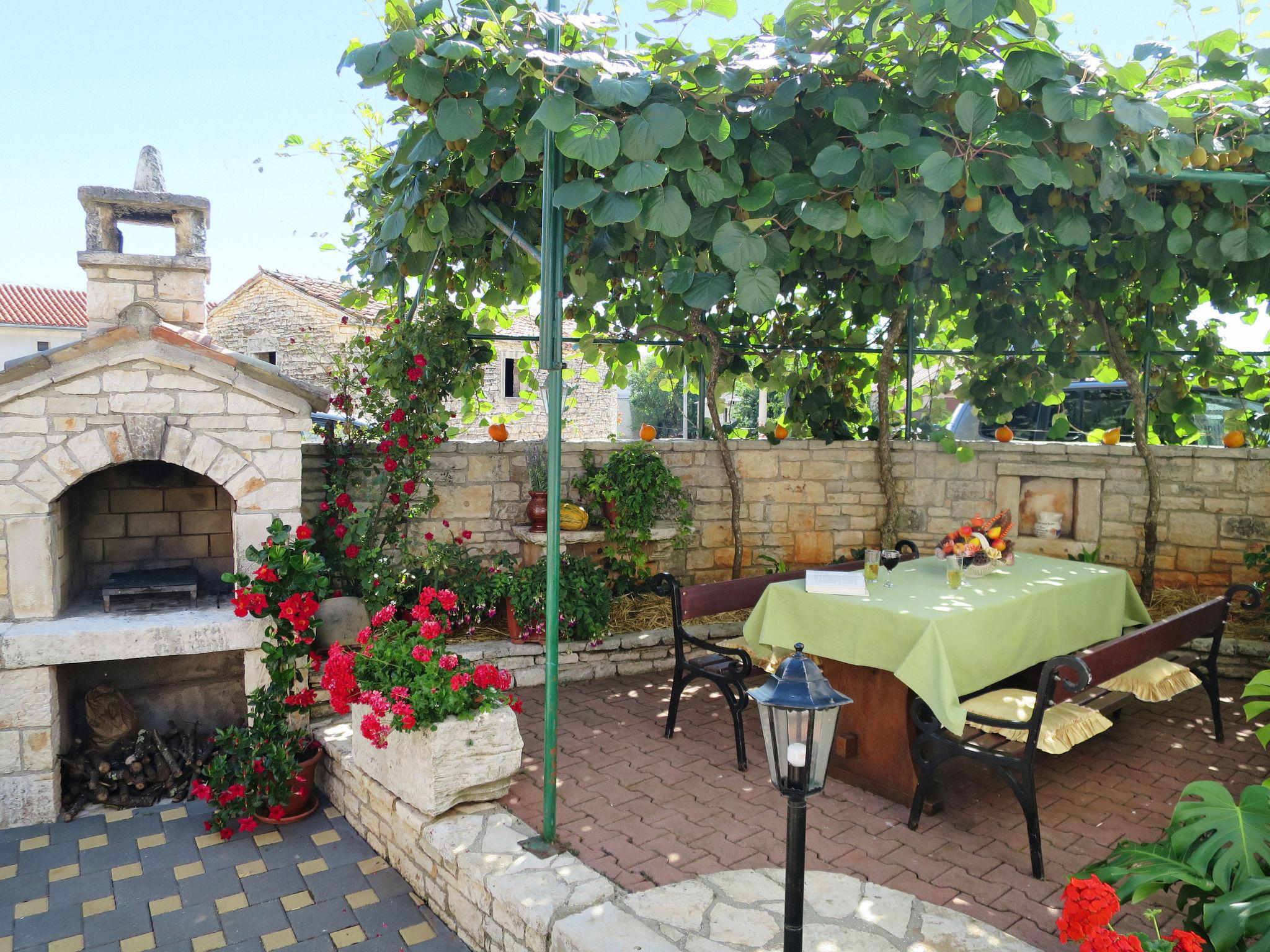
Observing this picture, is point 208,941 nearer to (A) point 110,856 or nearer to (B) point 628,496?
(A) point 110,856

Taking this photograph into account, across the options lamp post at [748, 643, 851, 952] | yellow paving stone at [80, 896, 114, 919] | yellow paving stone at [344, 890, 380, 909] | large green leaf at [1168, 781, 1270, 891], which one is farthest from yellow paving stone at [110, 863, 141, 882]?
large green leaf at [1168, 781, 1270, 891]

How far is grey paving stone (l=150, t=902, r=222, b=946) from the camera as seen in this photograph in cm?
308

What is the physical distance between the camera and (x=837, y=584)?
4094 millimetres

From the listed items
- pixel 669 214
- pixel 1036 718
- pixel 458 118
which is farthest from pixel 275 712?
pixel 1036 718

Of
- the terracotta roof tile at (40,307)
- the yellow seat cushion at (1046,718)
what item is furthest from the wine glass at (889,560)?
the terracotta roof tile at (40,307)

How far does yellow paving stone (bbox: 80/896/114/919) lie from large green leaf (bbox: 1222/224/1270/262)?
231 inches

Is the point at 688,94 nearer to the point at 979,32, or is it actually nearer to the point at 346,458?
the point at 979,32

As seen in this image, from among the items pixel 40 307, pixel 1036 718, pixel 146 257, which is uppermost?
pixel 40 307

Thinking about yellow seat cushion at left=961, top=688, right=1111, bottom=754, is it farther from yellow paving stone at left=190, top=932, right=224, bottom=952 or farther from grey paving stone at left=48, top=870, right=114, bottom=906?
grey paving stone at left=48, top=870, right=114, bottom=906

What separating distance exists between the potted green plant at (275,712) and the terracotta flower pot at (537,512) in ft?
5.78

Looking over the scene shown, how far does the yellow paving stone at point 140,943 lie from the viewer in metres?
3.01

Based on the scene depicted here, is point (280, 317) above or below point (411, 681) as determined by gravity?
above

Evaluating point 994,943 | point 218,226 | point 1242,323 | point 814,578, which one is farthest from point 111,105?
point 1242,323

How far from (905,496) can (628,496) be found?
256 centimetres
